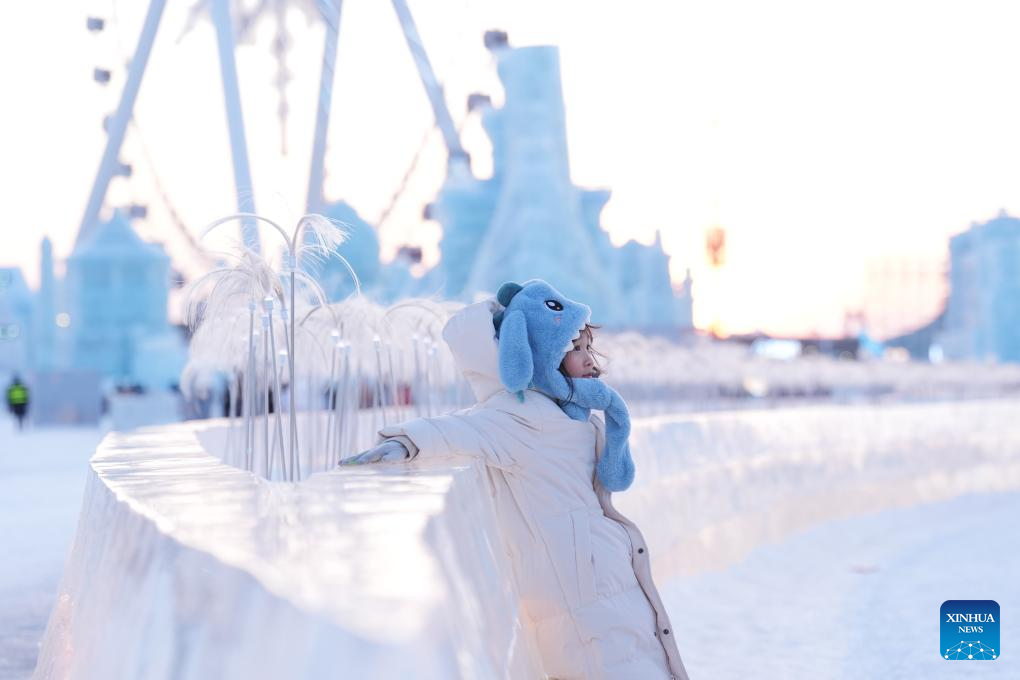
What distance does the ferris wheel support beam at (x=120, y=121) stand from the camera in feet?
159

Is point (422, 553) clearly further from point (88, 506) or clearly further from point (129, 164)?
point (129, 164)

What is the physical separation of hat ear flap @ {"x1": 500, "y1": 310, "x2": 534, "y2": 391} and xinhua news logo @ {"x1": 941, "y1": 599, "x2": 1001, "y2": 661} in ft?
14.3

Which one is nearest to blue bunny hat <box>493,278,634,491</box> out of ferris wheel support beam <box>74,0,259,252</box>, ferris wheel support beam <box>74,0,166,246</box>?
ferris wheel support beam <box>74,0,259,252</box>

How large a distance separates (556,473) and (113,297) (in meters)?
44.4

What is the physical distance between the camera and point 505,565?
3.88 m

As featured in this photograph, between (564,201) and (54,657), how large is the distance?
4042 centimetres

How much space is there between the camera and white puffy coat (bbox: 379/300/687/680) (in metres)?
4.20

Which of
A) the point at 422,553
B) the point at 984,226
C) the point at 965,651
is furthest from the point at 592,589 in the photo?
the point at 984,226

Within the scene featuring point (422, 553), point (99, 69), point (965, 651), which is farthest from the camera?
point (99, 69)

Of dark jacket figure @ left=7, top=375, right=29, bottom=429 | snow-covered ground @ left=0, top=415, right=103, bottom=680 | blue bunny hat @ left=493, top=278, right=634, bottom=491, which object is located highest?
blue bunny hat @ left=493, top=278, right=634, bottom=491

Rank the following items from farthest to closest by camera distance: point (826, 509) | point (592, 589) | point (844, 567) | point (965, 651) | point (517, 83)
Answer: point (517, 83) → point (826, 509) → point (844, 567) → point (965, 651) → point (592, 589)

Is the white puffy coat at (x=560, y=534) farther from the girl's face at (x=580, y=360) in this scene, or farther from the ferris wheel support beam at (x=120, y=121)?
the ferris wheel support beam at (x=120, y=121)

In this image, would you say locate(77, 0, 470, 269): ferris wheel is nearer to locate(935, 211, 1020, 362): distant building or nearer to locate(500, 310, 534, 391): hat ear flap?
locate(935, 211, 1020, 362): distant building

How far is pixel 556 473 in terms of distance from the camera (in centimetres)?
432
